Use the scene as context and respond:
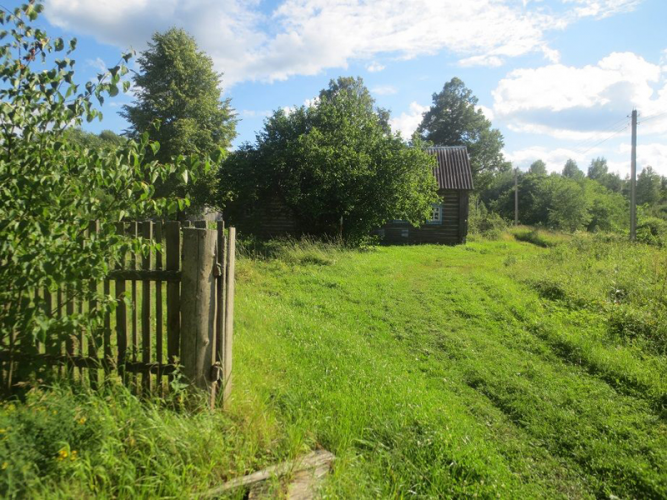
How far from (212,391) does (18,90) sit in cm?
277

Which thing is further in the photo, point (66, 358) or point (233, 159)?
point (233, 159)

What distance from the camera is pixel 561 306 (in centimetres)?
830

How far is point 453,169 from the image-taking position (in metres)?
25.3

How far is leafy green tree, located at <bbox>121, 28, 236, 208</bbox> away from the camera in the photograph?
2777 cm

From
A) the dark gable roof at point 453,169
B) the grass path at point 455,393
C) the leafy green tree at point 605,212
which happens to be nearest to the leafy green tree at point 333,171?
the dark gable roof at point 453,169

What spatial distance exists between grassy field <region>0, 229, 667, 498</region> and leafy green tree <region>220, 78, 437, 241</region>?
8091 millimetres

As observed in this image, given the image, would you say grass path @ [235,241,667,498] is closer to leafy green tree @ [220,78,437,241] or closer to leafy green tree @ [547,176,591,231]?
leafy green tree @ [220,78,437,241]

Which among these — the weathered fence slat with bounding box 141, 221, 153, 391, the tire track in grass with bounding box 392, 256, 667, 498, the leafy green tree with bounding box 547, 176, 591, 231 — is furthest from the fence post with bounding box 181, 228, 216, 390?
the leafy green tree with bounding box 547, 176, 591, 231

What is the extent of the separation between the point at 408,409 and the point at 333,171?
12.8 m

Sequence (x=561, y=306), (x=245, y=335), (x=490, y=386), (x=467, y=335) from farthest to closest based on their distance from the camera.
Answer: (x=561, y=306), (x=467, y=335), (x=245, y=335), (x=490, y=386)

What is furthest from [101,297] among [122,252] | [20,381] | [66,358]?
[20,381]

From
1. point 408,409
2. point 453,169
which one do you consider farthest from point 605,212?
point 408,409

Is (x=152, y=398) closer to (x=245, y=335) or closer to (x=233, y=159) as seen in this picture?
(x=245, y=335)

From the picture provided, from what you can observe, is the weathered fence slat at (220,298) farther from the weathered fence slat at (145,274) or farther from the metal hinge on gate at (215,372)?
the weathered fence slat at (145,274)
